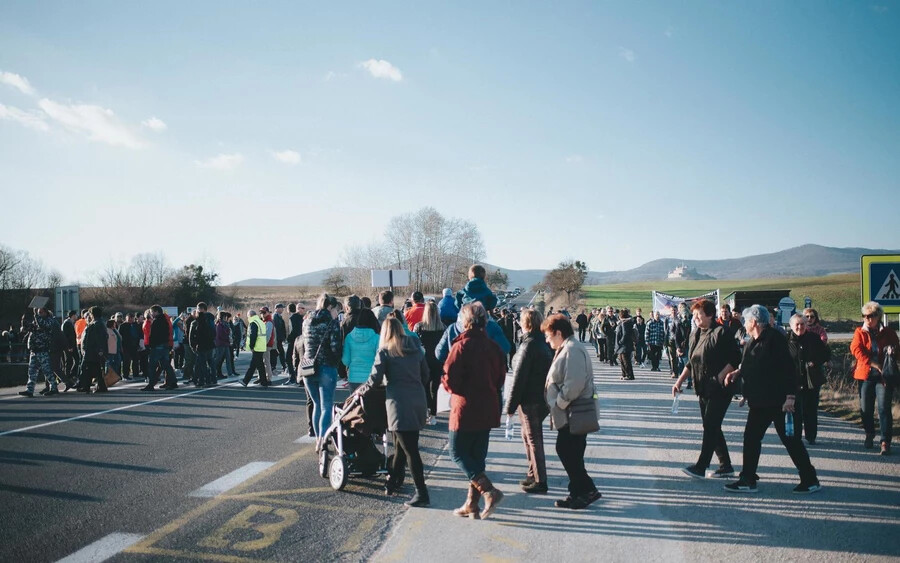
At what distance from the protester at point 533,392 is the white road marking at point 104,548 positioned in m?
3.51

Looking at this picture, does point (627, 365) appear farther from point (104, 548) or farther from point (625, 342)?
point (104, 548)

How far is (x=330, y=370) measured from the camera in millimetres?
7523

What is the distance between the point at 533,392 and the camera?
6.05m

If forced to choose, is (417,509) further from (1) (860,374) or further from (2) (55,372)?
(2) (55,372)

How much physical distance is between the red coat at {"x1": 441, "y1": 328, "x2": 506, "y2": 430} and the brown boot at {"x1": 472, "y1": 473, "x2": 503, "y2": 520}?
463 mm

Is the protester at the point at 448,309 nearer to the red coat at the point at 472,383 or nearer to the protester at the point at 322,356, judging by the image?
the protester at the point at 322,356

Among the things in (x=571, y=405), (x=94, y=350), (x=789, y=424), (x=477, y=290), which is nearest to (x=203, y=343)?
(x=94, y=350)

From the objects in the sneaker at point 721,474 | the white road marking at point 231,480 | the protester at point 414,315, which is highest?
the protester at point 414,315

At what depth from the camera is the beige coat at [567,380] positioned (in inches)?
219

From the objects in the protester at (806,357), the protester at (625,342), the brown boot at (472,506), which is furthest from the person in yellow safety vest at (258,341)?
the protester at (806,357)

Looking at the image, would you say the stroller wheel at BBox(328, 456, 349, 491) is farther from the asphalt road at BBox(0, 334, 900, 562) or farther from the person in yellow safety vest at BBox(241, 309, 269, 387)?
the person in yellow safety vest at BBox(241, 309, 269, 387)

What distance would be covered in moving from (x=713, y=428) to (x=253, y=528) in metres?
4.84

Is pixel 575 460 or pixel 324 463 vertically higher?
pixel 575 460

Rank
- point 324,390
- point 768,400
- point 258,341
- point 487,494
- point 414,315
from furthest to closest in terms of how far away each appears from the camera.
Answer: point 258,341 → point 414,315 → point 324,390 → point 768,400 → point 487,494
